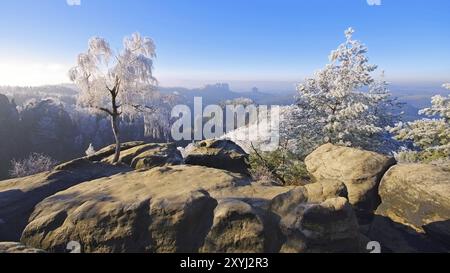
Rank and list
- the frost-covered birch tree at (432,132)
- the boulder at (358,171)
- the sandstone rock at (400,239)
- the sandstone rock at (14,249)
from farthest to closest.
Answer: the frost-covered birch tree at (432,132) < the boulder at (358,171) < the sandstone rock at (400,239) < the sandstone rock at (14,249)

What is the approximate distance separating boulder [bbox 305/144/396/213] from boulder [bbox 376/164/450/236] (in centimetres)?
30

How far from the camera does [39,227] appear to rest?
8.23 metres

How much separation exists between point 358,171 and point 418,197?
1.95 meters

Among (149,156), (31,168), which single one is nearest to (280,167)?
(149,156)

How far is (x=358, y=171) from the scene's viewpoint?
1055 centimetres

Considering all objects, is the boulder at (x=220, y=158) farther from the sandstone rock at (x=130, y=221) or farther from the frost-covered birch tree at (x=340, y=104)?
the sandstone rock at (x=130, y=221)

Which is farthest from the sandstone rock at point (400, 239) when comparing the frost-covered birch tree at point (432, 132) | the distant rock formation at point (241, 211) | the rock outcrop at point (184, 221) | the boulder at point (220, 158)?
the boulder at point (220, 158)

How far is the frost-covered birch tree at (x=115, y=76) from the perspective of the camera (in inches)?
872

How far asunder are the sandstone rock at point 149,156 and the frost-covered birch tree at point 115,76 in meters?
1.97

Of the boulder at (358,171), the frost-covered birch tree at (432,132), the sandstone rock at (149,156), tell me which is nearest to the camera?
the boulder at (358,171)

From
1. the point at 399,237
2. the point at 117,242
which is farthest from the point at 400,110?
the point at 117,242

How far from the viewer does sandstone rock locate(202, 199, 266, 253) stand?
6.81m

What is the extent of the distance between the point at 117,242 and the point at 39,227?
101 inches

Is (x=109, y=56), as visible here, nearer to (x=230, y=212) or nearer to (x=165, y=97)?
(x=165, y=97)
